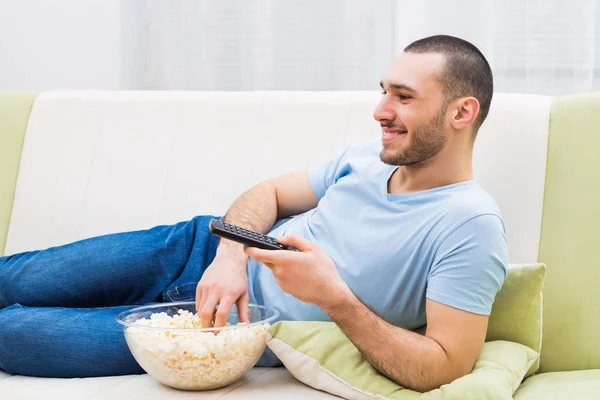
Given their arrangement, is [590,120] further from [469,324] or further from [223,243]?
[223,243]

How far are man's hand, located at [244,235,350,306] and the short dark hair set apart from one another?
46 centimetres

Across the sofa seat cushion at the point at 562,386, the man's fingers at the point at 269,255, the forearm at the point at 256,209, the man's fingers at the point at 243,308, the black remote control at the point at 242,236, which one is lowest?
the sofa seat cushion at the point at 562,386

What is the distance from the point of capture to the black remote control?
3.87 feet

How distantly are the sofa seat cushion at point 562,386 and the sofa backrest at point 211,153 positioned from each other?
0.26m

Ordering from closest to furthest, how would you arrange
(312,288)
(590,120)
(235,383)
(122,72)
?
(312,288) → (235,383) → (590,120) → (122,72)

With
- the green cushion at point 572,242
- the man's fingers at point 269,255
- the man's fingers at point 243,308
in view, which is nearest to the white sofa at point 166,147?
the green cushion at point 572,242

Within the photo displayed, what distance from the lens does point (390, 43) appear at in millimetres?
2348

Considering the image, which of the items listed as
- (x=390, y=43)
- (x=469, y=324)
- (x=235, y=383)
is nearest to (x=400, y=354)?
(x=469, y=324)

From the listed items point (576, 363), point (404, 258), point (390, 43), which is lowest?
point (576, 363)

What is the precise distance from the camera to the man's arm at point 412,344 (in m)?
1.28

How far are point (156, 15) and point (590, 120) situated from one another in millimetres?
1465

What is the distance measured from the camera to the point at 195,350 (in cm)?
125

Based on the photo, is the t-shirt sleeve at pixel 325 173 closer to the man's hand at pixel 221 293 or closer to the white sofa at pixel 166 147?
the white sofa at pixel 166 147

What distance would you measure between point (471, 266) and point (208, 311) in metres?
0.49
